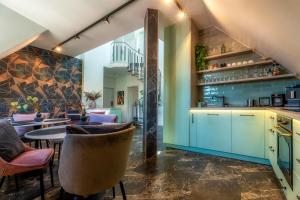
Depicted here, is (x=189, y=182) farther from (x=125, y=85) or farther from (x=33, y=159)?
(x=125, y=85)

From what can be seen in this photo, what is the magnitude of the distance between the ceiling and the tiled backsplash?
21.9 inches

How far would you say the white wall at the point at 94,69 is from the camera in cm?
750

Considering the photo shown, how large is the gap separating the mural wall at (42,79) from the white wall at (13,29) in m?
1.31

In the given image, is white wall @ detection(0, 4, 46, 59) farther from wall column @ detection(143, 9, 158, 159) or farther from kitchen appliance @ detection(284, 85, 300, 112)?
A: kitchen appliance @ detection(284, 85, 300, 112)

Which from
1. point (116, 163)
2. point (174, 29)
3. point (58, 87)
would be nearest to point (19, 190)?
point (116, 163)

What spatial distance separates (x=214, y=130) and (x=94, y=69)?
585 centimetres

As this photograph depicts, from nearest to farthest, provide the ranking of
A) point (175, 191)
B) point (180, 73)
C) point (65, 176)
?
1. point (65, 176)
2. point (175, 191)
3. point (180, 73)

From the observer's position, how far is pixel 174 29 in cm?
426

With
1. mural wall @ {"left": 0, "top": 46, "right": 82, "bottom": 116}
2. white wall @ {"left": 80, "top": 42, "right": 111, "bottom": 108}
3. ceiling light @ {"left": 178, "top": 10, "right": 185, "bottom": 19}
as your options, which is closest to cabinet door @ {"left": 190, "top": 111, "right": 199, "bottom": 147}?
ceiling light @ {"left": 178, "top": 10, "right": 185, "bottom": 19}

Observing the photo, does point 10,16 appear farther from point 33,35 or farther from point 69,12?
point 69,12

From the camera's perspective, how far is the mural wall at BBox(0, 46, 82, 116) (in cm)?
508

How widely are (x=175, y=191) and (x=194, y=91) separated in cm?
249

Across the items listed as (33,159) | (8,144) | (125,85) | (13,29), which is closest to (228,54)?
(33,159)

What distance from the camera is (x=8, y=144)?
6.04 feet
